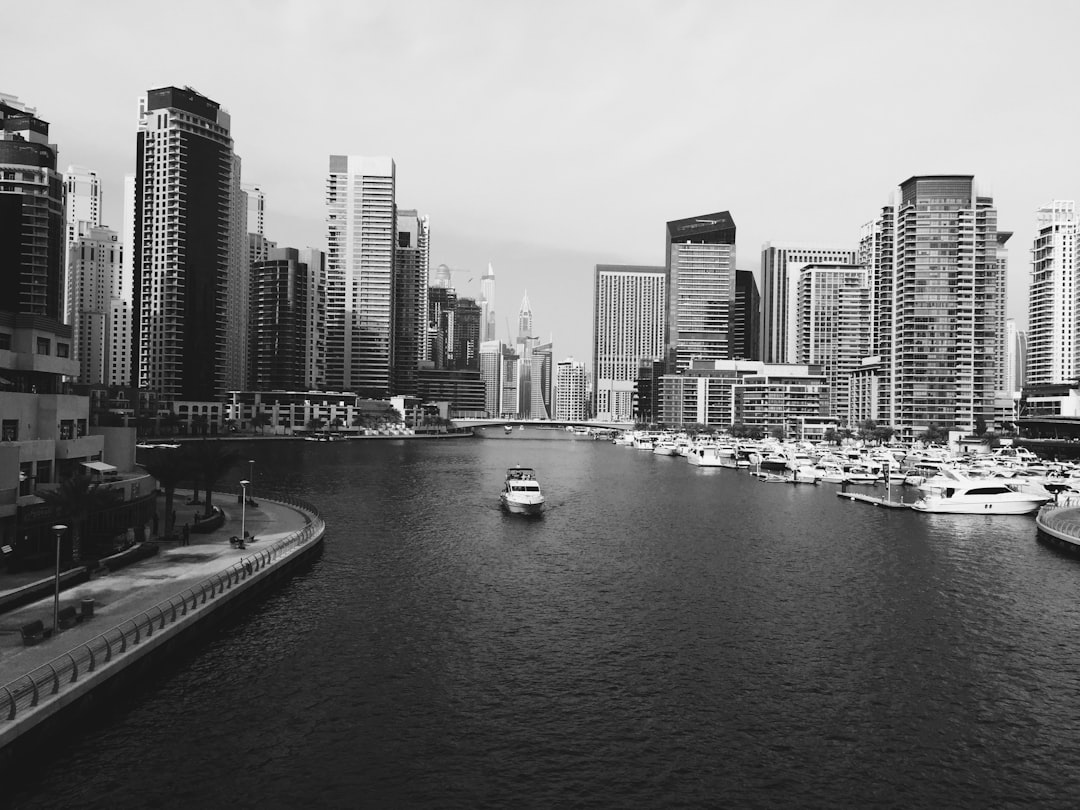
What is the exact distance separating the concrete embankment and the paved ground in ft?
0.18

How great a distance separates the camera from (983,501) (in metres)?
98.4

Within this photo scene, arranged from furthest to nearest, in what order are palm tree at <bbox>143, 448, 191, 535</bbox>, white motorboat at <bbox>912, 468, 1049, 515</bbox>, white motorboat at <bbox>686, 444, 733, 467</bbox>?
white motorboat at <bbox>686, 444, 733, 467</bbox>
white motorboat at <bbox>912, 468, 1049, 515</bbox>
palm tree at <bbox>143, 448, 191, 535</bbox>

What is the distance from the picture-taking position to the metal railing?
28.8 meters

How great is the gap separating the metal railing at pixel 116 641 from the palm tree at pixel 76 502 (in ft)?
27.8

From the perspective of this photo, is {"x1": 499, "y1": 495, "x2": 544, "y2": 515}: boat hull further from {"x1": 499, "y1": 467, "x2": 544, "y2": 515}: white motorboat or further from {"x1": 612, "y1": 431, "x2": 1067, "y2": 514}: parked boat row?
{"x1": 612, "y1": 431, "x2": 1067, "y2": 514}: parked boat row

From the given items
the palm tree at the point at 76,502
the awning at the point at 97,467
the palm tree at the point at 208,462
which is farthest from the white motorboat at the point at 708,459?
the palm tree at the point at 76,502

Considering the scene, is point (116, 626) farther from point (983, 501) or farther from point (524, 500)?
point (983, 501)

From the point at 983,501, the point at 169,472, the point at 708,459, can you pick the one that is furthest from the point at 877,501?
the point at 169,472

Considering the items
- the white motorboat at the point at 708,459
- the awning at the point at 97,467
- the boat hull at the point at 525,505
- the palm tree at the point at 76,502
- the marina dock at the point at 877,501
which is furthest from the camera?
the white motorboat at the point at 708,459

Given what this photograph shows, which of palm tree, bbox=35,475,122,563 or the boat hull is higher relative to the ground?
palm tree, bbox=35,475,122,563

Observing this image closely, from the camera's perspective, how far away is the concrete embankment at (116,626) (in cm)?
2878

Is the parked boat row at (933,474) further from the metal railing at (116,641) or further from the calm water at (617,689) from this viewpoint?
the metal railing at (116,641)

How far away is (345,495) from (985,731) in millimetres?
91532

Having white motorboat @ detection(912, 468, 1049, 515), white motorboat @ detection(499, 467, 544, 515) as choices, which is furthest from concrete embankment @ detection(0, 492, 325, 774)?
white motorboat @ detection(912, 468, 1049, 515)
